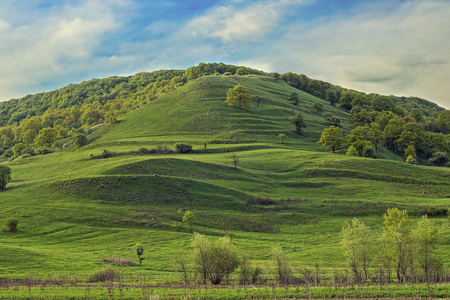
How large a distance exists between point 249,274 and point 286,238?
28024 millimetres

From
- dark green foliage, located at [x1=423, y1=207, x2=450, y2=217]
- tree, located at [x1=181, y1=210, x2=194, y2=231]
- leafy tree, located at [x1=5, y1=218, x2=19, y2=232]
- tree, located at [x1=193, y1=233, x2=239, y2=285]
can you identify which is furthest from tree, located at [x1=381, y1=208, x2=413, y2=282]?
leafy tree, located at [x1=5, y1=218, x2=19, y2=232]

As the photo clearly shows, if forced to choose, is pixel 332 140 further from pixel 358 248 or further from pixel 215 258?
pixel 215 258

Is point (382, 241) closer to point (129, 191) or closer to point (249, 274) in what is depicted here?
point (249, 274)

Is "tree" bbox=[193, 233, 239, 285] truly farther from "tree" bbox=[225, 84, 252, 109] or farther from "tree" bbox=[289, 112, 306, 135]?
"tree" bbox=[225, 84, 252, 109]

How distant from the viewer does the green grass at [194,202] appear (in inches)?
2373

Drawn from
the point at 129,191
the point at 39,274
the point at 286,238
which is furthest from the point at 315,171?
the point at 39,274

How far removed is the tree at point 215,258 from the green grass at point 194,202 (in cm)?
416

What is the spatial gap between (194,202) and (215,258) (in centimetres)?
4338

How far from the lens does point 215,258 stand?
44281mm

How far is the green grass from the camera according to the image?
60281 mm

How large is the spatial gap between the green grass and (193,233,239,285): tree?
4161mm

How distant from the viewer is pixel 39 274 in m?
46.1

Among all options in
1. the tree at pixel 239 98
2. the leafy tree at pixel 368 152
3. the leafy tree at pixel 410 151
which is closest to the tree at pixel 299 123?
the tree at pixel 239 98

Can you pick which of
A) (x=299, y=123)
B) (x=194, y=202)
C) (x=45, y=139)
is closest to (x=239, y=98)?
(x=299, y=123)
